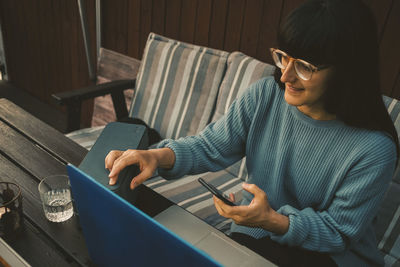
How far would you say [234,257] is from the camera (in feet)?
2.25

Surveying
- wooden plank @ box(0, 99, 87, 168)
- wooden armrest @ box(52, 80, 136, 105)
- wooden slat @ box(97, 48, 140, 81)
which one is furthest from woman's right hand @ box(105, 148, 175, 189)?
wooden slat @ box(97, 48, 140, 81)

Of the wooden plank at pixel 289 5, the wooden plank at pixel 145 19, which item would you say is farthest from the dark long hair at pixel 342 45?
the wooden plank at pixel 145 19

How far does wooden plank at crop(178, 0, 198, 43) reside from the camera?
84.9 inches

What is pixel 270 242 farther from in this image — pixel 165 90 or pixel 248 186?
pixel 165 90

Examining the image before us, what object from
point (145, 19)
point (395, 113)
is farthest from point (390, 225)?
point (145, 19)

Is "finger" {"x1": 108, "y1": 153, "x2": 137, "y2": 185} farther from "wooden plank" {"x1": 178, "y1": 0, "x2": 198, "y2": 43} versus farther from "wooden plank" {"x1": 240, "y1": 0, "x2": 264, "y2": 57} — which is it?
"wooden plank" {"x1": 178, "y1": 0, "x2": 198, "y2": 43}

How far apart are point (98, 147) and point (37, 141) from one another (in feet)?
1.53

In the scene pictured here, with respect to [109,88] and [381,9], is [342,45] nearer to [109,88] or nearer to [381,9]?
[381,9]

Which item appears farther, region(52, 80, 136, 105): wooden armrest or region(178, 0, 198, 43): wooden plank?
region(178, 0, 198, 43): wooden plank

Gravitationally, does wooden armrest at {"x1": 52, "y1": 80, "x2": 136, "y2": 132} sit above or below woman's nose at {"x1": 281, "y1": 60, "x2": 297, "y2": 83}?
below

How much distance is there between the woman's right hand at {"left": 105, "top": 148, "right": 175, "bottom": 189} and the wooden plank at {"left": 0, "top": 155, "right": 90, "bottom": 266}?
0.56 feet

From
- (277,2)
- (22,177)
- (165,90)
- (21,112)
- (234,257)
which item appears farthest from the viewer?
(165,90)

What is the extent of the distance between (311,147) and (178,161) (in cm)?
42

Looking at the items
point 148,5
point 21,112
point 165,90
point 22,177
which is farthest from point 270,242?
point 148,5
